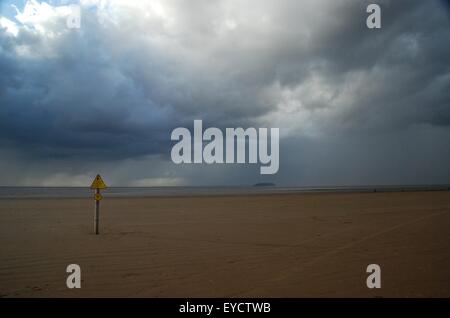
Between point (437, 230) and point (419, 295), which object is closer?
point (419, 295)

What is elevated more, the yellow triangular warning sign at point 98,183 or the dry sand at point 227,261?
the yellow triangular warning sign at point 98,183

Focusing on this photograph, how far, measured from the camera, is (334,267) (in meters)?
7.77

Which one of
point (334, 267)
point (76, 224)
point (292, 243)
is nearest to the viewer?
point (334, 267)

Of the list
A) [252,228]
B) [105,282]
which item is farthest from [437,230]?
[105,282]

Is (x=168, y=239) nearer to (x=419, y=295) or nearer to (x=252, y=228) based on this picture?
(x=252, y=228)

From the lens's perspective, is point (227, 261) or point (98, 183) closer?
point (227, 261)

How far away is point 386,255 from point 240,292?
4774 millimetres

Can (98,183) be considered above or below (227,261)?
above

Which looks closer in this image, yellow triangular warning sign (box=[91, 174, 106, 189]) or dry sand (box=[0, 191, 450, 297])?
dry sand (box=[0, 191, 450, 297])

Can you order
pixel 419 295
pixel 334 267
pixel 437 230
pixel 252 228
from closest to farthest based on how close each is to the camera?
pixel 419 295 → pixel 334 267 → pixel 437 230 → pixel 252 228

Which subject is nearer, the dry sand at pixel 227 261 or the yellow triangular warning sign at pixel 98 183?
the dry sand at pixel 227 261

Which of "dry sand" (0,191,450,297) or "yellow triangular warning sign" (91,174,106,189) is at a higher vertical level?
"yellow triangular warning sign" (91,174,106,189)
